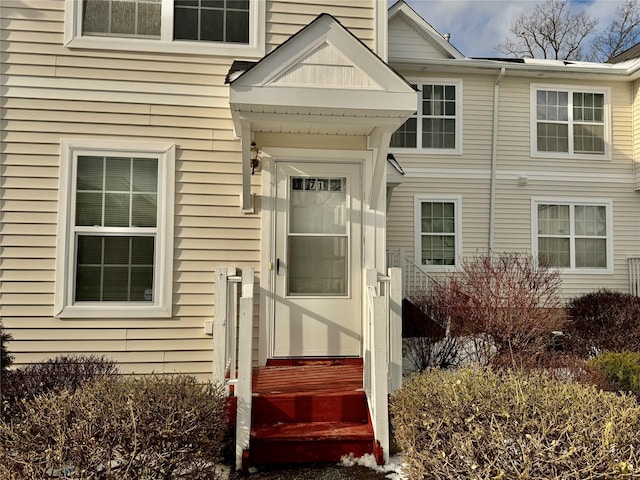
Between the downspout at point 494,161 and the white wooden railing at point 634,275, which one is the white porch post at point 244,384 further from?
the white wooden railing at point 634,275

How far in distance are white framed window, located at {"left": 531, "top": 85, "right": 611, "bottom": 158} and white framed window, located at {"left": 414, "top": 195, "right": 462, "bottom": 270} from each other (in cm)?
239

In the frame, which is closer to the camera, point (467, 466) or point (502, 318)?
point (467, 466)

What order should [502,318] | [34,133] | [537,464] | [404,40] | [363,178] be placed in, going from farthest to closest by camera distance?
[404,40] < [502,318] < [363,178] < [34,133] < [537,464]

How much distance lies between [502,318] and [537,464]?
11.7 feet

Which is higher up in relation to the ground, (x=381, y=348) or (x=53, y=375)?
(x=381, y=348)

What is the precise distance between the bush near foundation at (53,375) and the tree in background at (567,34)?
22.3 metres

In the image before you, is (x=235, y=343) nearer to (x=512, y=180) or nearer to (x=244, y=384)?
(x=244, y=384)

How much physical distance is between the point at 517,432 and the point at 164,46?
4432 millimetres

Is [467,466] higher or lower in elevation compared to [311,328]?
lower

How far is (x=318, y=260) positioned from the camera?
4.61m

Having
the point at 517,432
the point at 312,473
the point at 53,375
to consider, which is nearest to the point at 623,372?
the point at 517,432

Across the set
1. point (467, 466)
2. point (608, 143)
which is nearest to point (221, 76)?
point (467, 466)

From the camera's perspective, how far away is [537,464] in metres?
2.09

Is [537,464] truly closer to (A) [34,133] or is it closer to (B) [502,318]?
(B) [502,318]
